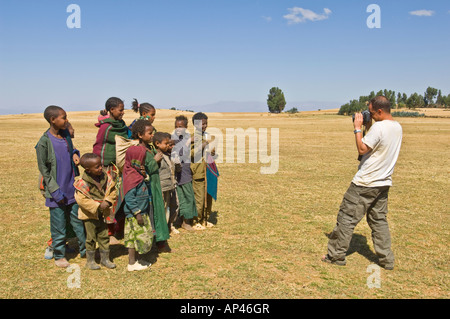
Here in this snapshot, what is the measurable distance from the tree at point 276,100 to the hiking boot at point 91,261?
126927mm

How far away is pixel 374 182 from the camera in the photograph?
15.3 ft

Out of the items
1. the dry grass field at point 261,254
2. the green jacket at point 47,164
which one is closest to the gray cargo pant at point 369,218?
the dry grass field at point 261,254

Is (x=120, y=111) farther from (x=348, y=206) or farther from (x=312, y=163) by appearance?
(x=312, y=163)

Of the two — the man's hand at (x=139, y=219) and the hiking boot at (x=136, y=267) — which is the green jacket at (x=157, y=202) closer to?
the man's hand at (x=139, y=219)

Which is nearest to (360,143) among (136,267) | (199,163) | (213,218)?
(199,163)

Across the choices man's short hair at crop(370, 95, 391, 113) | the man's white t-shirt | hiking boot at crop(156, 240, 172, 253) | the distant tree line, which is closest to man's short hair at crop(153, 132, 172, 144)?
hiking boot at crop(156, 240, 172, 253)

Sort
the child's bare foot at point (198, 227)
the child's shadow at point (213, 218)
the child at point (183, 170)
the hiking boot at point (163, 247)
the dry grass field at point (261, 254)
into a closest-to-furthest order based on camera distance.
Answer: the dry grass field at point (261, 254) < the hiking boot at point (163, 247) < the child at point (183, 170) < the child's bare foot at point (198, 227) < the child's shadow at point (213, 218)

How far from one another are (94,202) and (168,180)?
1377 millimetres

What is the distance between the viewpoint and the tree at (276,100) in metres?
128

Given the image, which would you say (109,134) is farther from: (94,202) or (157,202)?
(157,202)
